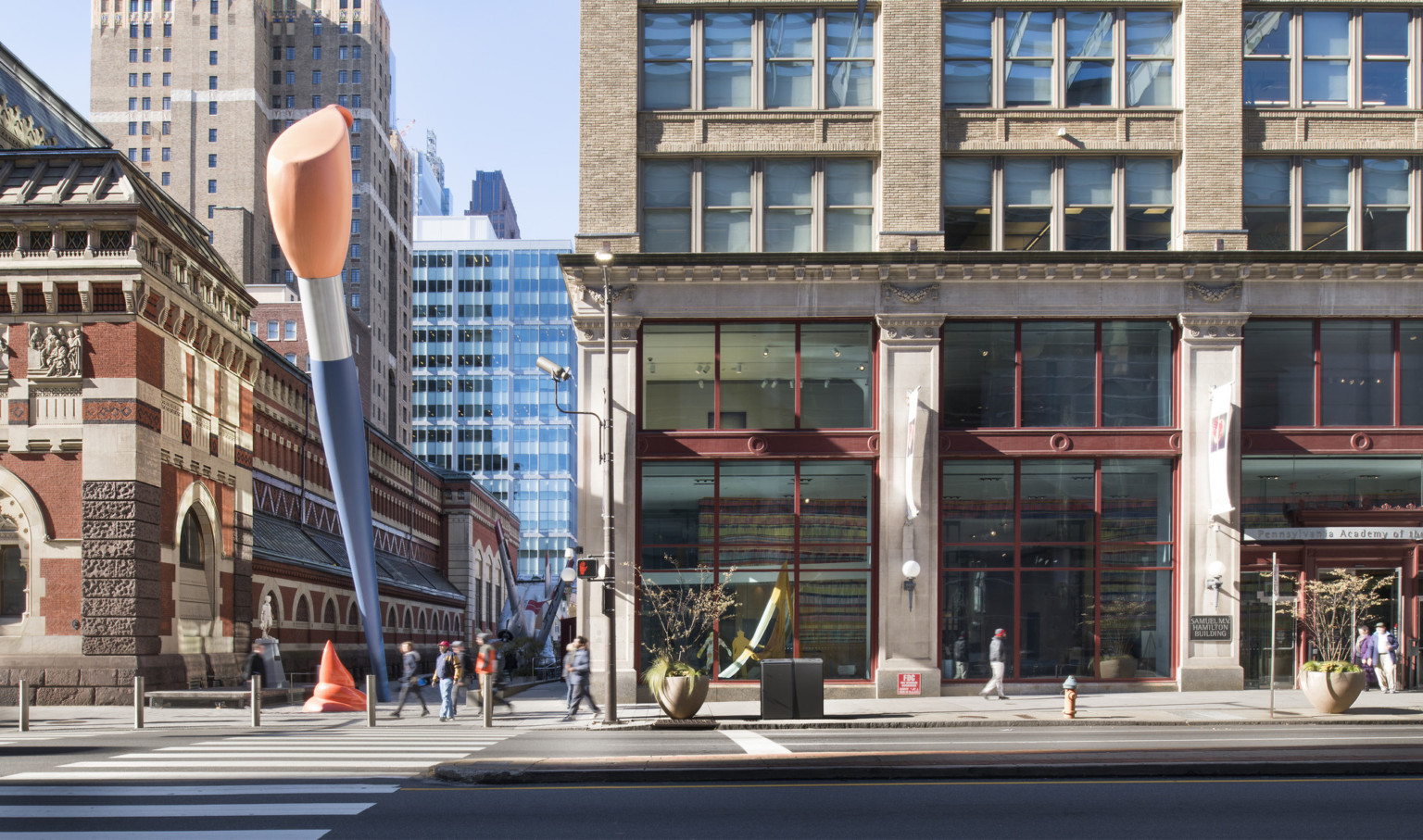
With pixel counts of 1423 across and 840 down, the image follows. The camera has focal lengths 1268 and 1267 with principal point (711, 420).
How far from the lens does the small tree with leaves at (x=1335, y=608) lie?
28516 mm

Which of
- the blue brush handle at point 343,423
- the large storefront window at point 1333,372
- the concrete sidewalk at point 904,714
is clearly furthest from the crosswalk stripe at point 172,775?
the large storefront window at point 1333,372

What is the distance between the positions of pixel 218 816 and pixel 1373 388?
29.2 m

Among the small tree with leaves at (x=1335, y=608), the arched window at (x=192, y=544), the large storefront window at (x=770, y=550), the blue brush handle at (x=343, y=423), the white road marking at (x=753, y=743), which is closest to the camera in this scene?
the white road marking at (x=753, y=743)

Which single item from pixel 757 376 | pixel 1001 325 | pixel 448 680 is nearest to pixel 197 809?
pixel 448 680

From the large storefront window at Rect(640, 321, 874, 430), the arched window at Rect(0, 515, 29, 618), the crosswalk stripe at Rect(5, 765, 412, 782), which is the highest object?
the large storefront window at Rect(640, 321, 874, 430)

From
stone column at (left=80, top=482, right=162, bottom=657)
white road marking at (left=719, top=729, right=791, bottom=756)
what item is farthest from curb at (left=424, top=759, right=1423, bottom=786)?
stone column at (left=80, top=482, right=162, bottom=657)

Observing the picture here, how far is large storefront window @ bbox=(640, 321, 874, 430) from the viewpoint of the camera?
31.2 meters

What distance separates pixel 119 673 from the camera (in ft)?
96.7

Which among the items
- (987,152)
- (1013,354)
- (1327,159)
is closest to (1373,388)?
(1327,159)

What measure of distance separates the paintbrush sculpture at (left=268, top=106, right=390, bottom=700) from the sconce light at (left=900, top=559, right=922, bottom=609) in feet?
41.3

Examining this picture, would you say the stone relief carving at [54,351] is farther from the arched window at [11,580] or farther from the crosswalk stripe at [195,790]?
the crosswalk stripe at [195,790]

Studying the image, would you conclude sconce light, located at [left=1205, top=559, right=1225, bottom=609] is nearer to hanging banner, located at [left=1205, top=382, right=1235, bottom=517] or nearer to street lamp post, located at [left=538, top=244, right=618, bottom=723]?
hanging banner, located at [left=1205, top=382, right=1235, bottom=517]

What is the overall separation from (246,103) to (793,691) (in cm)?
12102

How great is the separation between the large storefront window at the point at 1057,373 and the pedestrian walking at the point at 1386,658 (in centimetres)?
679
